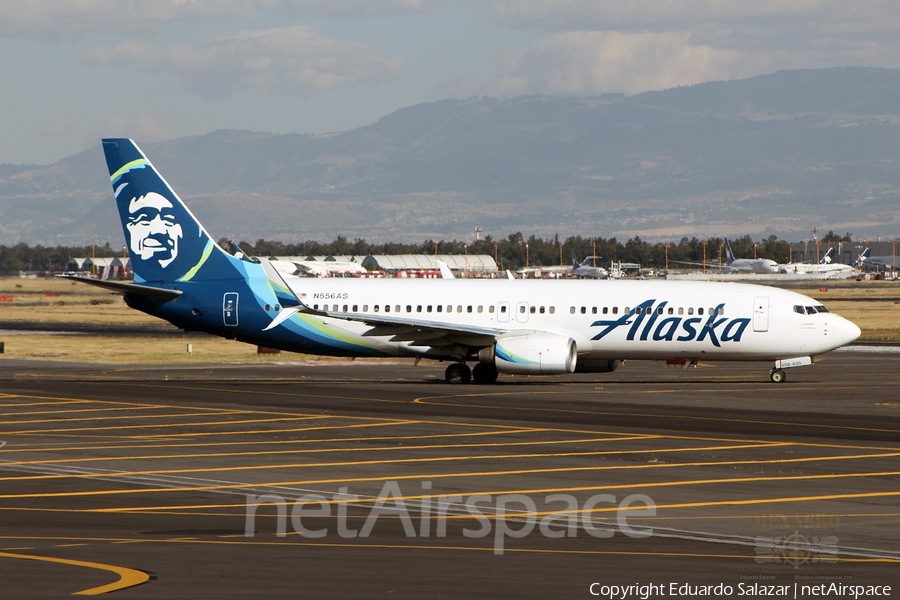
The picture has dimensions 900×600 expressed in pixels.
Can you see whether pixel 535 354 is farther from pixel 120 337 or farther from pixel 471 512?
pixel 120 337

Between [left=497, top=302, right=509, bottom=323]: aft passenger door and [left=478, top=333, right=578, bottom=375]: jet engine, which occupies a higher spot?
[left=497, top=302, right=509, bottom=323]: aft passenger door

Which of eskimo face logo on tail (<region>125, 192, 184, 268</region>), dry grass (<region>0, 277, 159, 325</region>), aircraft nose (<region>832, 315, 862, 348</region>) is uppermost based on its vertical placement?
eskimo face logo on tail (<region>125, 192, 184, 268</region>)

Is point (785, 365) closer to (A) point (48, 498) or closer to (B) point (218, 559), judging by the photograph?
(A) point (48, 498)

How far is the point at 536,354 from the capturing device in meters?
43.9

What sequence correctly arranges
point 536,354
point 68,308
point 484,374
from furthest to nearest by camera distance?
point 68,308
point 484,374
point 536,354

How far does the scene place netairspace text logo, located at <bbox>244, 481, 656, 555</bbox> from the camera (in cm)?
1761

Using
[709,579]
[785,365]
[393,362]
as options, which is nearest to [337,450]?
[709,579]

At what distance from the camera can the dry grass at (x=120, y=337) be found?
61844mm

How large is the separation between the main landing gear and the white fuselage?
4.24 feet

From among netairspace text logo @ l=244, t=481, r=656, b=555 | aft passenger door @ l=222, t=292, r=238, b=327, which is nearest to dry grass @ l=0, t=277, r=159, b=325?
aft passenger door @ l=222, t=292, r=238, b=327

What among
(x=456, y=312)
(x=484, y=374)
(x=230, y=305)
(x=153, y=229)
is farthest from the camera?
(x=153, y=229)

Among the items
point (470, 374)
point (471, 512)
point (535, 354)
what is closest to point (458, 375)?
point (470, 374)

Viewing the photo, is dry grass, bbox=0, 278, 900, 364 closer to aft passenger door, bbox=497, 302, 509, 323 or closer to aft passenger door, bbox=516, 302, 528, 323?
aft passenger door, bbox=497, 302, 509, 323

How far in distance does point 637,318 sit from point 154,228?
56.6 feet
